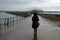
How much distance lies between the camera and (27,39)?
9.28m

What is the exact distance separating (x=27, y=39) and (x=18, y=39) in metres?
0.56

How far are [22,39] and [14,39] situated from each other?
1.65 ft

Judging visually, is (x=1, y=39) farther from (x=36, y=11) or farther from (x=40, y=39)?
(x=36, y=11)

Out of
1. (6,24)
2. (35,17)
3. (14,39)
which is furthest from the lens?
(6,24)

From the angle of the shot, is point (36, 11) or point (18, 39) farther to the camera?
point (18, 39)

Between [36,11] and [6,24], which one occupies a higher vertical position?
[36,11]

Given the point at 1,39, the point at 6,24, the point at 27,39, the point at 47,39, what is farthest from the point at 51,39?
the point at 6,24

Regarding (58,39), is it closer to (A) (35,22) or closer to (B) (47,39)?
(B) (47,39)

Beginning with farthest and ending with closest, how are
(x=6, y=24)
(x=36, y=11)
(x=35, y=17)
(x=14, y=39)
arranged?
(x=6, y=24) → (x=14, y=39) → (x=35, y=17) → (x=36, y=11)

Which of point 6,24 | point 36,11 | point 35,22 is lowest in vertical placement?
point 6,24

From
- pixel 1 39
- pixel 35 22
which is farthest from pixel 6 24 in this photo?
pixel 35 22

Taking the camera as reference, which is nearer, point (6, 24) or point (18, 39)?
point (18, 39)

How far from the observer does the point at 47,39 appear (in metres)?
9.55

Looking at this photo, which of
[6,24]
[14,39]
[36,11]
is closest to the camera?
[36,11]
